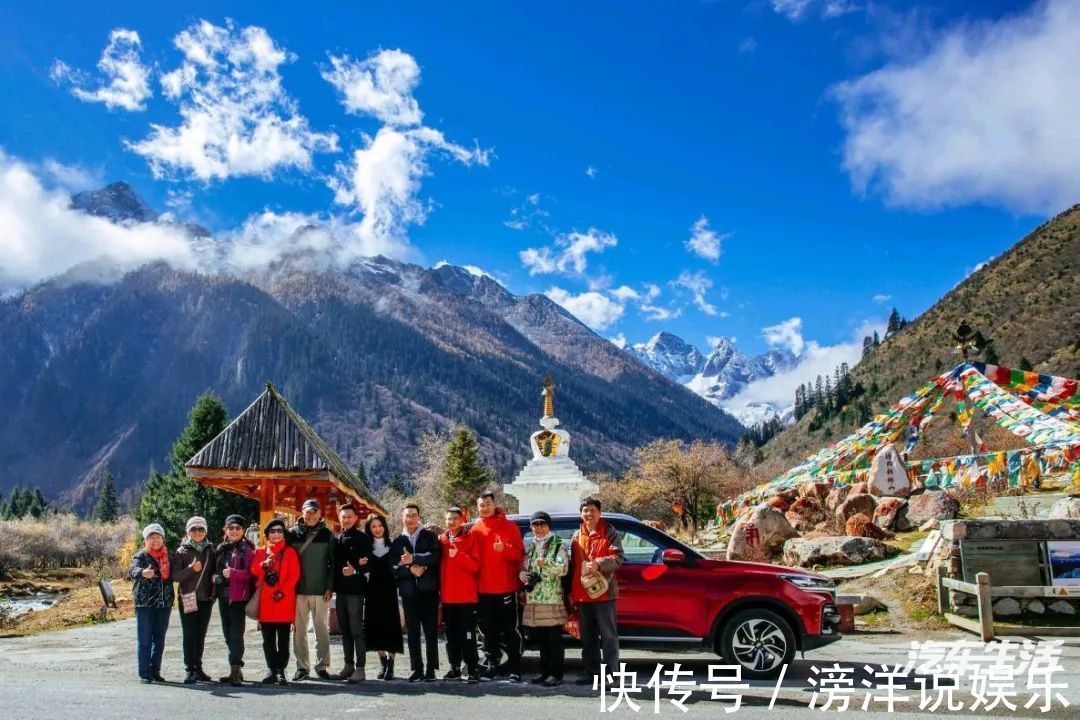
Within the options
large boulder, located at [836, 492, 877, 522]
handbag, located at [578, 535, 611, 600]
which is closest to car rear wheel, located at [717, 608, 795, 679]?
handbag, located at [578, 535, 611, 600]

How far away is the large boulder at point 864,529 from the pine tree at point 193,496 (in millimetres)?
30617

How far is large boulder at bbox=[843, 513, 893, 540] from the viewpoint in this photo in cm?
1709

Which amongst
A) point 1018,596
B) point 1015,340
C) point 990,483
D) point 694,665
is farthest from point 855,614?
point 1015,340

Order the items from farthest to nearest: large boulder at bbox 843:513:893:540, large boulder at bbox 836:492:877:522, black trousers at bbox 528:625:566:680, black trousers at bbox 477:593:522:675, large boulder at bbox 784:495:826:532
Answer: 1. large boulder at bbox 784:495:826:532
2. large boulder at bbox 836:492:877:522
3. large boulder at bbox 843:513:893:540
4. black trousers at bbox 477:593:522:675
5. black trousers at bbox 528:625:566:680

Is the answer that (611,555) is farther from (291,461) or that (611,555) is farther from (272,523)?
(291,461)

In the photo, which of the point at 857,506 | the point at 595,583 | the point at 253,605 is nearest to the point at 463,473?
the point at 857,506

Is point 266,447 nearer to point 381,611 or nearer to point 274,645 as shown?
point 274,645

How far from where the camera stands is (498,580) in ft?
26.3

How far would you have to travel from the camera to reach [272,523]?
27.4 feet

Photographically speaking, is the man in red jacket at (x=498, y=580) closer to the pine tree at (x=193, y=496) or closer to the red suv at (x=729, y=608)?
→ the red suv at (x=729, y=608)

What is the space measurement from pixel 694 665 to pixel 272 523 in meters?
4.72

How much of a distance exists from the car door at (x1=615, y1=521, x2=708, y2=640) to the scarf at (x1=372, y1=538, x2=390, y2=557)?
2.42m

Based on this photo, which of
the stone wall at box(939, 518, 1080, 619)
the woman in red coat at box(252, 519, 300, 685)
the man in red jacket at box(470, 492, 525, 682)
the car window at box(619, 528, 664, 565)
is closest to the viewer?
the man in red jacket at box(470, 492, 525, 682)

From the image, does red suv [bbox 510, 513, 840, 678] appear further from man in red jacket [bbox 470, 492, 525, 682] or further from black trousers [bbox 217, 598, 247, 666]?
black trousers [bbox 217, 598, 247, 666]
